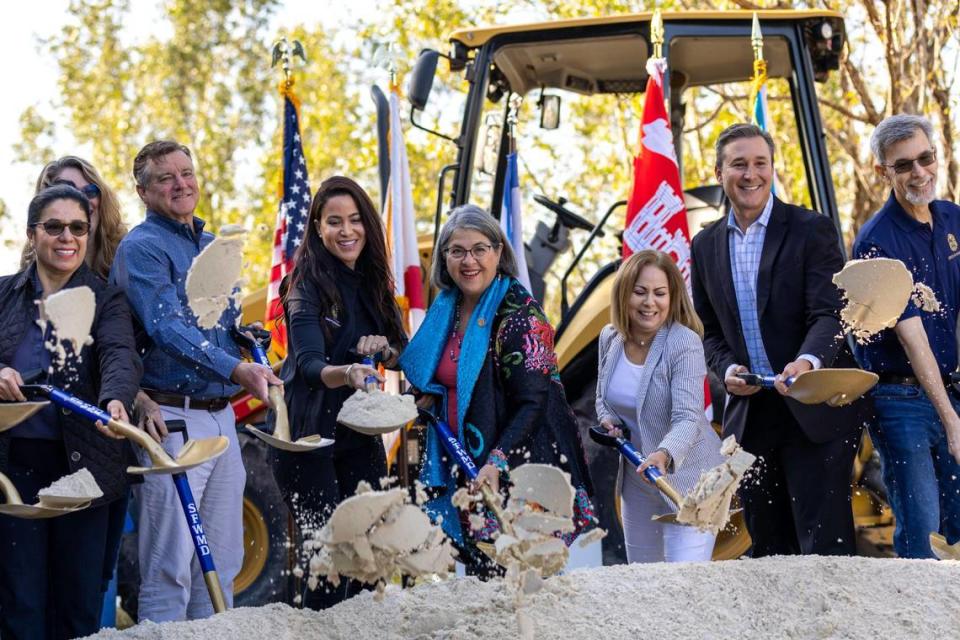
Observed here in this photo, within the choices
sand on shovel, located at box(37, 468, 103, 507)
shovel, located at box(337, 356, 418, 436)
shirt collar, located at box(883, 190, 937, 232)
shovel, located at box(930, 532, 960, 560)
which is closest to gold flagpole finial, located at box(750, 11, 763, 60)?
shirt collar, located at box(883, 190, 937, 232)

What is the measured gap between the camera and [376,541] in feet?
10.7

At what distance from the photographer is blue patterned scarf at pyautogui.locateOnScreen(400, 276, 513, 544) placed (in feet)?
13.8

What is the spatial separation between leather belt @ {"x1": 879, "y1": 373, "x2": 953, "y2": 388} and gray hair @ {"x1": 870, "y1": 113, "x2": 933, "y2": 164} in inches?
28.4

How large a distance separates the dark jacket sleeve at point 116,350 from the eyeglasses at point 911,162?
2532 mm

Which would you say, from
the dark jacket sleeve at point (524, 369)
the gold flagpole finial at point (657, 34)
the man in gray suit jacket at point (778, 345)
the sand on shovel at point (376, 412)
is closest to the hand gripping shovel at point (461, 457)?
the dark jacket sleeve at point (524, 369)

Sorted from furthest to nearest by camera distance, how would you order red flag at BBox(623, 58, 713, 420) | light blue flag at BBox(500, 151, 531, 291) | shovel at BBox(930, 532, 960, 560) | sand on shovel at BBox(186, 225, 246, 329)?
light blue flag at BBox(500, 151, 531, 291)
red flag at BBox(623, 58, 713, 420)
shovel at BBox(930, 532, 960, 560)
sand on shovel at BBox(186, 225, 246, 329)

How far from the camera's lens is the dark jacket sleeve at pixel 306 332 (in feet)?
13.9

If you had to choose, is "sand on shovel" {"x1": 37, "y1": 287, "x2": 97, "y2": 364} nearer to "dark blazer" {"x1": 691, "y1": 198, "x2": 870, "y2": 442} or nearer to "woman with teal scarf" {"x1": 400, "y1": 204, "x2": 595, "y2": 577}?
"woman with teal scarf" {"x1": 400, "y1": 204, "x2": 595, "y2": 577}

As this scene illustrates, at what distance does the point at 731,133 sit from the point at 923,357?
981mm

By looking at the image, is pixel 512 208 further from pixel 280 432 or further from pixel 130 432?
pixel 130 432

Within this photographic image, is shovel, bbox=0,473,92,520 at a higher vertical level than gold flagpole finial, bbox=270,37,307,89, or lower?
lower

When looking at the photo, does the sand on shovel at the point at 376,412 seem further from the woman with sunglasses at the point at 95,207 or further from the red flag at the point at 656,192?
the red flag at the point at 656,192

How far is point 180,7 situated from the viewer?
77.6 ft

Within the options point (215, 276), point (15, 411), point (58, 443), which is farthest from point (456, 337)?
point (15, 411)
